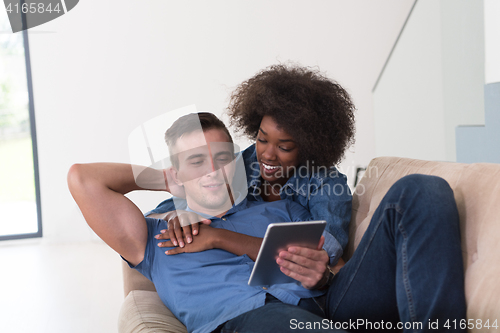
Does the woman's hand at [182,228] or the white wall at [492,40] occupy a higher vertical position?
the white wall at [492,40]

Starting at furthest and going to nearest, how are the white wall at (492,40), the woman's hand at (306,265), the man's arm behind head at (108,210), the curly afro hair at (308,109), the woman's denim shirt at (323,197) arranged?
the white wall at (492,40)
the curly afro hair at (308,109)
the woman's denim shirt at (323,197)
the man's arm behind head at (108,210)
the woman's hand at (306,265)

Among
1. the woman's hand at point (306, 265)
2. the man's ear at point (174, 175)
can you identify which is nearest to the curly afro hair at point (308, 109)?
the man's ear at point (174, 175)

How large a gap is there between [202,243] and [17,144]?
3.59 meters

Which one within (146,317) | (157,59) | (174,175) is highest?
(157,59)

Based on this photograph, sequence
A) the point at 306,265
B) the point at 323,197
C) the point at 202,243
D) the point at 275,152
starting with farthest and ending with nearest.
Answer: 1. the point at 275,152
2. the point at 323,197
3. the point at 202,243
4. the point at 306,265

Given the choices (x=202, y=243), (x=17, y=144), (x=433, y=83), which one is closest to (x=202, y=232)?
(x=202, y=243)

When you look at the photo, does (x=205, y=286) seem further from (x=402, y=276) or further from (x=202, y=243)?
(x=402, y=276)

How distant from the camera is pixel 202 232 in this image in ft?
4.23

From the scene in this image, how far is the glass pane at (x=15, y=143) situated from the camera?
399 centimetres

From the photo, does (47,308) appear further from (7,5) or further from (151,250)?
(7,5)

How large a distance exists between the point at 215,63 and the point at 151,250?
3.09 m

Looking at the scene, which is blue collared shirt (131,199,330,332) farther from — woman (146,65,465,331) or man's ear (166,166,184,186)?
man's ear (166,166,184,186)

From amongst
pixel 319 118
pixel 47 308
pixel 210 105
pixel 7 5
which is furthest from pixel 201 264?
pixel 7 5

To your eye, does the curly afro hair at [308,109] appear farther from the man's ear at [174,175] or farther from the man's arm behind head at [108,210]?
the man's arm behind head at [108,210]
